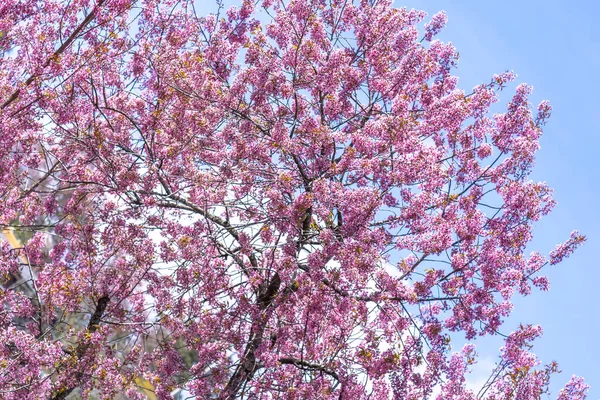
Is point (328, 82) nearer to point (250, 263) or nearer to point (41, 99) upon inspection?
point (250, 263)

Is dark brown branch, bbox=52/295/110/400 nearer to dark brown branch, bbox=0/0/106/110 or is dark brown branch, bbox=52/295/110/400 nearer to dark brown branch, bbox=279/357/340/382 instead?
dark brown branch, bbox=279/357/340/382

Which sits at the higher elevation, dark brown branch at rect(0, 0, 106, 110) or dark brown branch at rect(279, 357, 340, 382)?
dark brown branch at rect(0, 0, 106, 110)

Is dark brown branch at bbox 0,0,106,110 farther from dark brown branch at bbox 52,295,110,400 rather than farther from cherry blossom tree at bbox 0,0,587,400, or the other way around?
dark brown branch at bbox 52,295,110,400

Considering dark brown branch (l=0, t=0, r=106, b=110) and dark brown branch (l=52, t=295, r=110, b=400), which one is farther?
dark brown branch (l=0, t=0, r=106, b=110)

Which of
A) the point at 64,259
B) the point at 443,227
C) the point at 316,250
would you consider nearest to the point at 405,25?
the point at 443,227

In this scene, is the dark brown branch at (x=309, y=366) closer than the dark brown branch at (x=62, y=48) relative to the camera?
Yes

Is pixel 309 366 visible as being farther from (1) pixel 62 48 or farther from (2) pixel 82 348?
Answer: (1) pixel 62 48

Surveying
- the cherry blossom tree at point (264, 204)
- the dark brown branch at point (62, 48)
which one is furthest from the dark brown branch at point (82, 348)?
the dark brown branch at point (62, 48)

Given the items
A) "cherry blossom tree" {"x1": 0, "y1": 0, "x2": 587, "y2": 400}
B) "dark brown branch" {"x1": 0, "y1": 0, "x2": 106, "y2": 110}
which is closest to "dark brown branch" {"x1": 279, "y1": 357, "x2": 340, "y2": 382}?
"cherry blossom tree" {"x1": 0, "y1": 0, "x2": 587, "y2": 400}

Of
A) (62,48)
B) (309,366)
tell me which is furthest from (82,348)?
(62,48)

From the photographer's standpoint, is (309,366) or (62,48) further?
(62,48)

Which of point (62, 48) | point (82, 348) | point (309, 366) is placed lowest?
point (309, 366)

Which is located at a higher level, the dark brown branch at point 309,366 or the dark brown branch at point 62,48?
the dark brown branch at point 62,48

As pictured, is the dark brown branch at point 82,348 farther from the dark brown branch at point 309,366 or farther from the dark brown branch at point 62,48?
the dark brown branch at point 62,48
